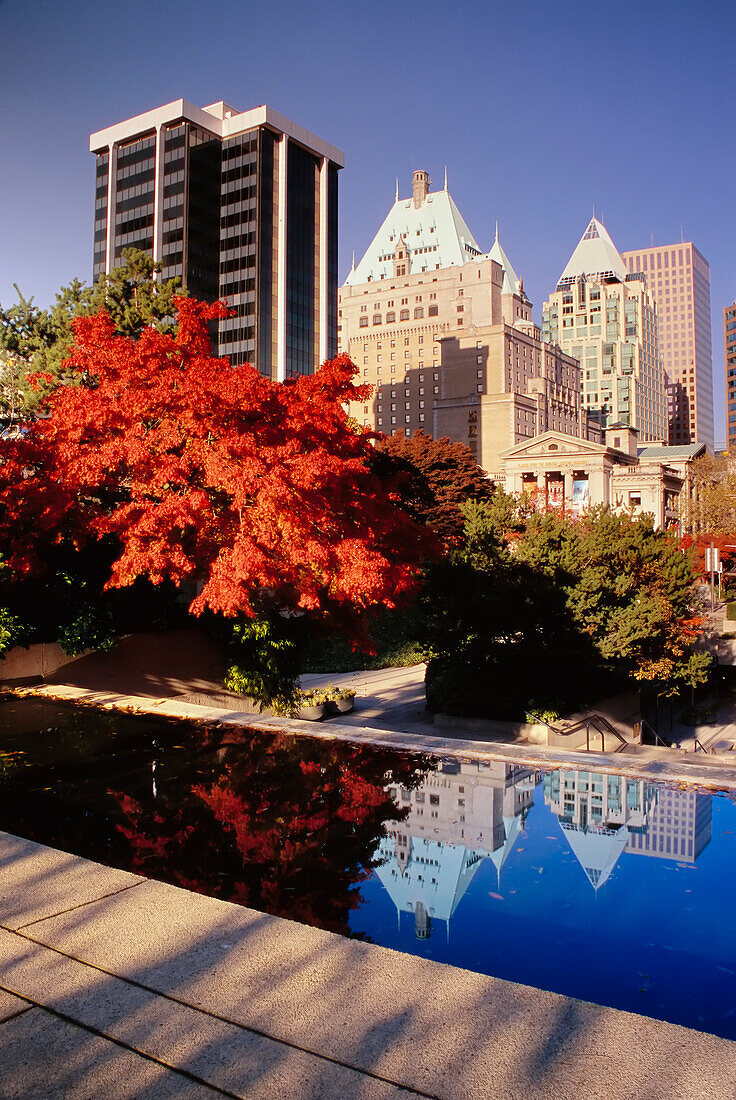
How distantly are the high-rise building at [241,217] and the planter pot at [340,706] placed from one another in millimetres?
102251

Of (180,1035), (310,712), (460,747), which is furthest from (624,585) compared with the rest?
(180,1035)

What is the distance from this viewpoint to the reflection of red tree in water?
6.75 metres

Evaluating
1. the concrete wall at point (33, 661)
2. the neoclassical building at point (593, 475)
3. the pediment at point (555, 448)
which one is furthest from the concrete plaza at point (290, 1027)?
the pediment at point (555, 448)

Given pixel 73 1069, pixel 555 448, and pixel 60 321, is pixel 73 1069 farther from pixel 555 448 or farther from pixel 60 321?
pixel 555 448

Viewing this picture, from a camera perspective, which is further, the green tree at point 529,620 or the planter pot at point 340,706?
the green tree at point 529,620

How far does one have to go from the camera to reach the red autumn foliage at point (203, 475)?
1319 centimetres

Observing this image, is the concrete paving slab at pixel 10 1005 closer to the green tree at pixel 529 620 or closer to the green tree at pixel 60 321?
the green tree at pixel 529 620

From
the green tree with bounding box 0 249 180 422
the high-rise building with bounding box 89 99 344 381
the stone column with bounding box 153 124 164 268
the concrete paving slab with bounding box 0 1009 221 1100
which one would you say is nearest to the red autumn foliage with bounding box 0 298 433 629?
the concrete paving slab with bounding box 0 1009 221 1100

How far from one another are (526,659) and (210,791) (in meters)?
15.3

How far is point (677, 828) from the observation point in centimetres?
845

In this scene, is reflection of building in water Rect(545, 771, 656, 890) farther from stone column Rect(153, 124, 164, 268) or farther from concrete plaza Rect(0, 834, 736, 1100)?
stone column Rect(153, 124, 164, 268)

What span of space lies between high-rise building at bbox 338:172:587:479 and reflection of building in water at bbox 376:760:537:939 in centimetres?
16010

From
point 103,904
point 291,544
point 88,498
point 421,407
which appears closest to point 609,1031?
point 103,904

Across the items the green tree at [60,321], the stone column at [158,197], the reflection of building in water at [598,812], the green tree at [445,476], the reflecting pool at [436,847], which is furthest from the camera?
the stone column at [158,197]
